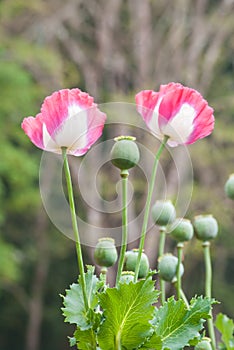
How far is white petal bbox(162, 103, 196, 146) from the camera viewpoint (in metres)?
0.52

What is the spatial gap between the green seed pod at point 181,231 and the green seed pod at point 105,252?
0.07m

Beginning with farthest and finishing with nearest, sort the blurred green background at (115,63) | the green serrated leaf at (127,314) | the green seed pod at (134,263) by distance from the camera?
the blurred green background at (115,63) < the green seed pod at (134,263) < the green serrated leaf at (127,314)

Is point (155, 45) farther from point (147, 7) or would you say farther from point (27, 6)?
point (27, 6)

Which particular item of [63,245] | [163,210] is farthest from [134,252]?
[63,245]

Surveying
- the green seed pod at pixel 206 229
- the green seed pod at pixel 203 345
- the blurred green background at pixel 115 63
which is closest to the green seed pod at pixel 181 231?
the green seed pod at pixel 206 229

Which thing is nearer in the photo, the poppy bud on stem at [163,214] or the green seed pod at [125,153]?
the green seed pod at [125,153]

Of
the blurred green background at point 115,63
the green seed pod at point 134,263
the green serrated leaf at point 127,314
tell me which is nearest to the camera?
the green serrated leaf at point 127,314

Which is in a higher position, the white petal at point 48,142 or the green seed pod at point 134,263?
the white petal at point 48,142

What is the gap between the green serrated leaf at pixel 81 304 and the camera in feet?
1.59

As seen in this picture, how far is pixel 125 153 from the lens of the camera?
515mm

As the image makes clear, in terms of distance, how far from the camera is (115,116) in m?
4.98

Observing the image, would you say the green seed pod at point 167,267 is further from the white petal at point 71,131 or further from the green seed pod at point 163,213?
the white petal at point 71,131

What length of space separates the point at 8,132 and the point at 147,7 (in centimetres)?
156

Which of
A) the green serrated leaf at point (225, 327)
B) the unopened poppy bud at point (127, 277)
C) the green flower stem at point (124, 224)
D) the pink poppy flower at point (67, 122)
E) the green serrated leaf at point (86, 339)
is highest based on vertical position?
the pink poppy flower at point (67, 122)
